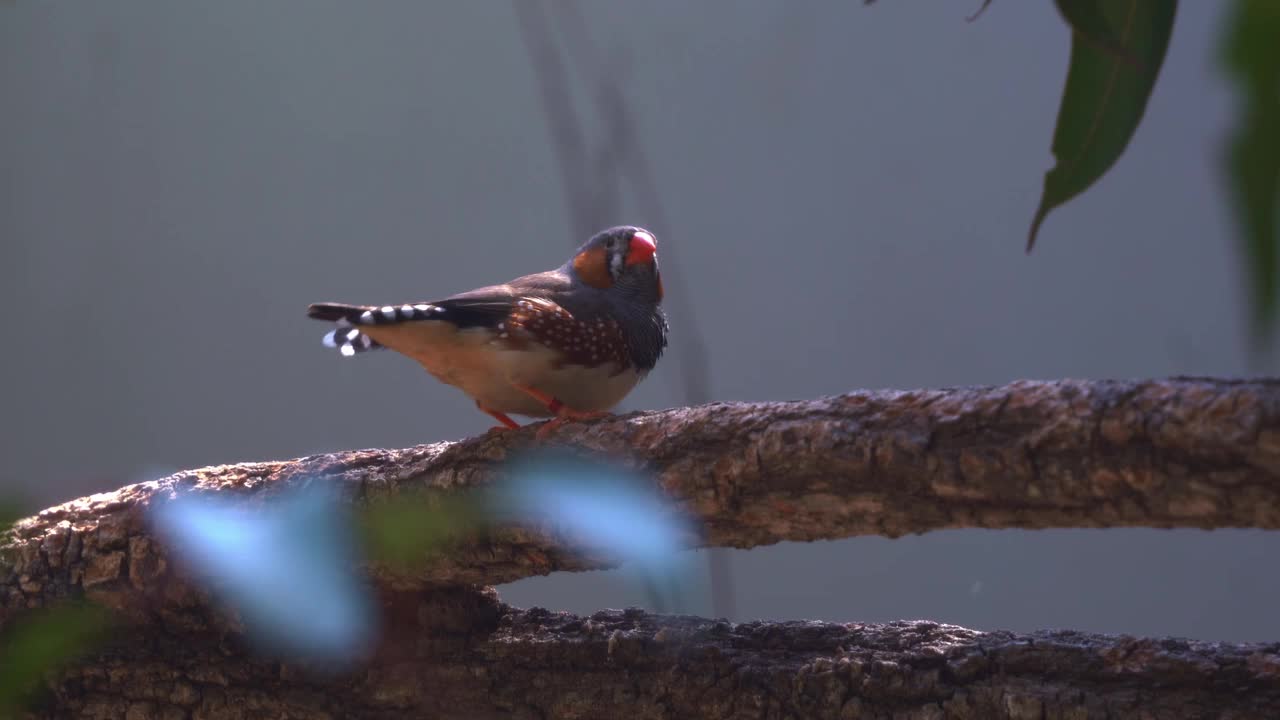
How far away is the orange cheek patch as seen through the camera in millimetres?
2428

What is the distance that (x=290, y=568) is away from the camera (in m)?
1.67

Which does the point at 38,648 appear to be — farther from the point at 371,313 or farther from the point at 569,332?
the point at 569,332

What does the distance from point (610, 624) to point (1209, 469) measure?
3.01 ft

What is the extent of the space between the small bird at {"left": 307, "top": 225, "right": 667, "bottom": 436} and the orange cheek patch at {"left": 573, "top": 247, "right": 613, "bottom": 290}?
0.12m

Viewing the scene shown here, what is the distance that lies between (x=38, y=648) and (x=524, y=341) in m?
1.61

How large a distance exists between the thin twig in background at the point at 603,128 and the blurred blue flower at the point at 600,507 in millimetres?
1941

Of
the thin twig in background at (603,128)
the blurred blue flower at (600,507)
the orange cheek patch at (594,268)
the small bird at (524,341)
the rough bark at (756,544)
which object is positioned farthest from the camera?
the thin twig in background at (603,128)

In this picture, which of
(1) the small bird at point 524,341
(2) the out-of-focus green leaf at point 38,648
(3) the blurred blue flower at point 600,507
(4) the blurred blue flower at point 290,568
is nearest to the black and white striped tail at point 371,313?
(1) the small bird at point 524,341

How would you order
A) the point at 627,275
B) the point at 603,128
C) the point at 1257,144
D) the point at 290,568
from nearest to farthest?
the point at 1257,144 < the point at 290,568 < the point at 627,275 < the point at 603,128

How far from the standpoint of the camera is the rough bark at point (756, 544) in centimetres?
112

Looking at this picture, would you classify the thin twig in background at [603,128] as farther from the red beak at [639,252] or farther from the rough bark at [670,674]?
the rough bark at [670,674]

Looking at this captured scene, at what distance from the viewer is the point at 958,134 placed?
160 inches

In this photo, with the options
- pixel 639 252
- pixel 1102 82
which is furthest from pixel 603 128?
pixel 1102 82

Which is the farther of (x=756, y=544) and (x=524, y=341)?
(x=524, y=341)
